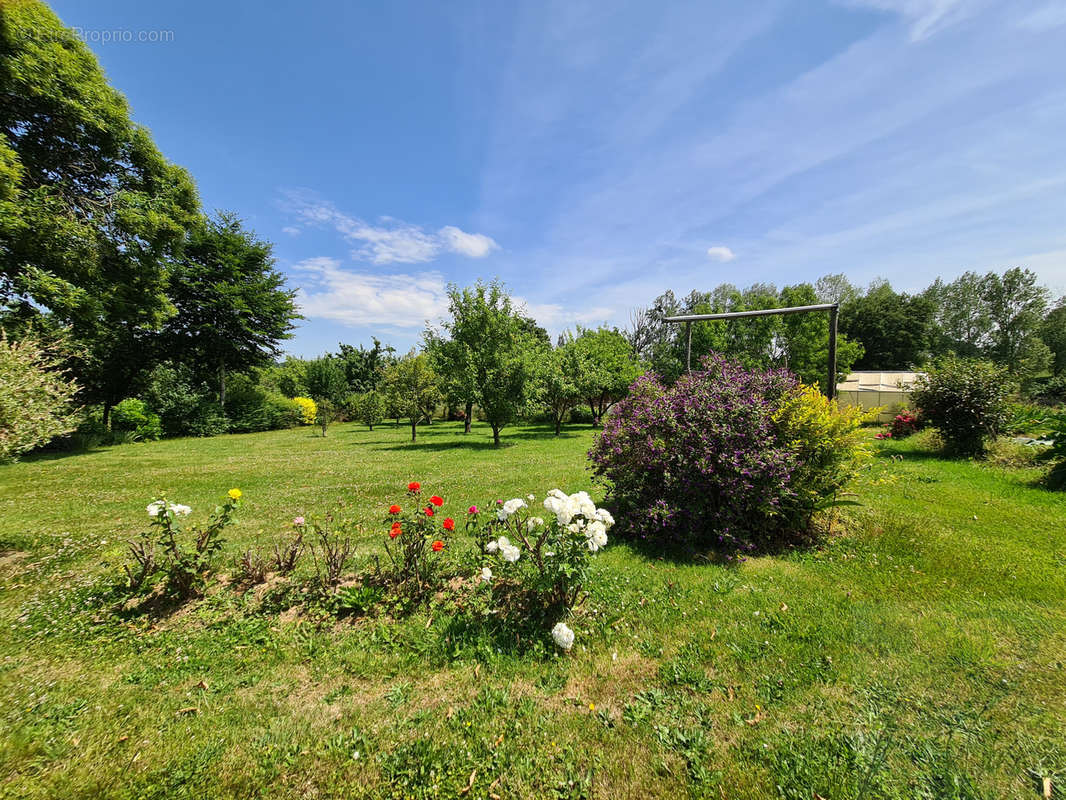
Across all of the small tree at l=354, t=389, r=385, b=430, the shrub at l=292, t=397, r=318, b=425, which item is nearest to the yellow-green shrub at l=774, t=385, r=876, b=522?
the small tree at l=354, t=389, r=385, b=430

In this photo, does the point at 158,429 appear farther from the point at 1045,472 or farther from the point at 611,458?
the point at 1045,472

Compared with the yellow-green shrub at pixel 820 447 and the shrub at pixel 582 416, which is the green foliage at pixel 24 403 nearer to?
the yellow-green shrub at pixel 820 447

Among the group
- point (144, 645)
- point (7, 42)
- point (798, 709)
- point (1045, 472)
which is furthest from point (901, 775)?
point (7, 42)

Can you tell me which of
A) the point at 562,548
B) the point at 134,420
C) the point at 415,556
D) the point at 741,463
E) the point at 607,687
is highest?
the point at 741,463

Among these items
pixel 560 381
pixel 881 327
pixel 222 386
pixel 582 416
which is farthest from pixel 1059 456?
pixel 881 327

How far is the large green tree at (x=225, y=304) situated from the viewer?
2306 centimetres

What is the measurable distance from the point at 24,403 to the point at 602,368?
932 inches

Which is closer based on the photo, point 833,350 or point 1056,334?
point 833,350

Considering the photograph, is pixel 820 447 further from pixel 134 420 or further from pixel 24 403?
pixel 134 420

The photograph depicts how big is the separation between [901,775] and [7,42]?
2260 centimetres

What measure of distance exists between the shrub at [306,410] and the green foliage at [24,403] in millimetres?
26320

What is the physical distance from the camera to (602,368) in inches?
1003

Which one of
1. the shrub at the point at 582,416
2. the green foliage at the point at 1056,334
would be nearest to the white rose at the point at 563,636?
the shrub at the point at 582,416

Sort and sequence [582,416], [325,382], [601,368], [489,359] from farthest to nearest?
[325,382] → [582,416] → [601,368] → [489,359]
